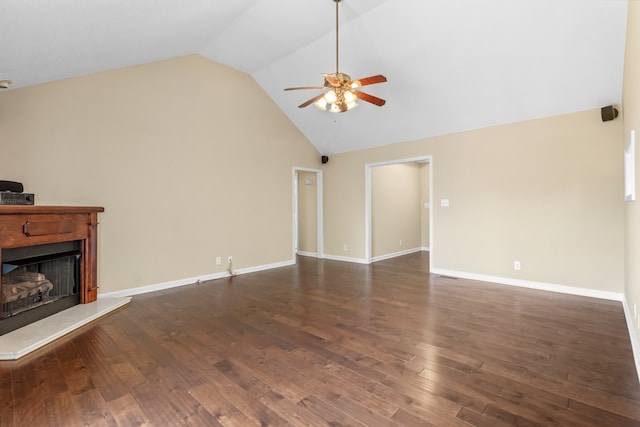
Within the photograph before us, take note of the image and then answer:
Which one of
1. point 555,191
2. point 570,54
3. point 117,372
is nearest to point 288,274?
point 117,372

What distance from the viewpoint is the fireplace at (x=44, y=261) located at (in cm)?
284

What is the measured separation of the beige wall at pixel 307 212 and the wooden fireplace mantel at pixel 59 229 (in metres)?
4.68

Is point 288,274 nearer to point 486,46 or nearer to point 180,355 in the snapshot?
point 180,355

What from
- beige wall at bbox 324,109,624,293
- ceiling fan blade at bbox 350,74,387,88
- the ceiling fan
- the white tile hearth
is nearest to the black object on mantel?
the white tile hearth

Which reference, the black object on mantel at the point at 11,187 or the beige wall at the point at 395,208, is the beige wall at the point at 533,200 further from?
the black object on mantel at the point at 11,187

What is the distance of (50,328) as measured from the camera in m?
2.95

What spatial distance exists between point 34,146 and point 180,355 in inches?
124

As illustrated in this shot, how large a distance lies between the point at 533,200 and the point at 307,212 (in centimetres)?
489

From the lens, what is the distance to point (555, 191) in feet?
14.2

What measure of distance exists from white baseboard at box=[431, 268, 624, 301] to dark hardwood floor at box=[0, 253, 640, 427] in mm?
200

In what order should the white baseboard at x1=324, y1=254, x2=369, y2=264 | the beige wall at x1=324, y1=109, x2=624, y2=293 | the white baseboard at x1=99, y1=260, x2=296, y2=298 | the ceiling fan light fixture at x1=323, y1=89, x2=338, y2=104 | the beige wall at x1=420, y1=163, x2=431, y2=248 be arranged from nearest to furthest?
the ceiling fan light fixture at x1=323, y1=89, x2=338, y2=104 < the beige wall at x1=324, y1=109, x2=624, y2=293 < the white baseboard at x1=99, y1=260, x2=296, y2=298 < the white baseboard at x1=324, y1=254, x2=369, y2=264 < the beige wall at x1=420, y1=163, x2=431, y2=248

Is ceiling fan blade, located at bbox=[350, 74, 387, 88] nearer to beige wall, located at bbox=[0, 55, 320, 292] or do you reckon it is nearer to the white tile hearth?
beige wall, located at bbox=[0, 55, 320, 292]

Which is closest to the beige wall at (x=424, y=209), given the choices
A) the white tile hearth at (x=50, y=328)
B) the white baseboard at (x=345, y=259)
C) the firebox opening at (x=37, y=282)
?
the white baseboard at (x=345, y=259)

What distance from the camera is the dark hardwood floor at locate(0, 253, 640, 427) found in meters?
1.80
